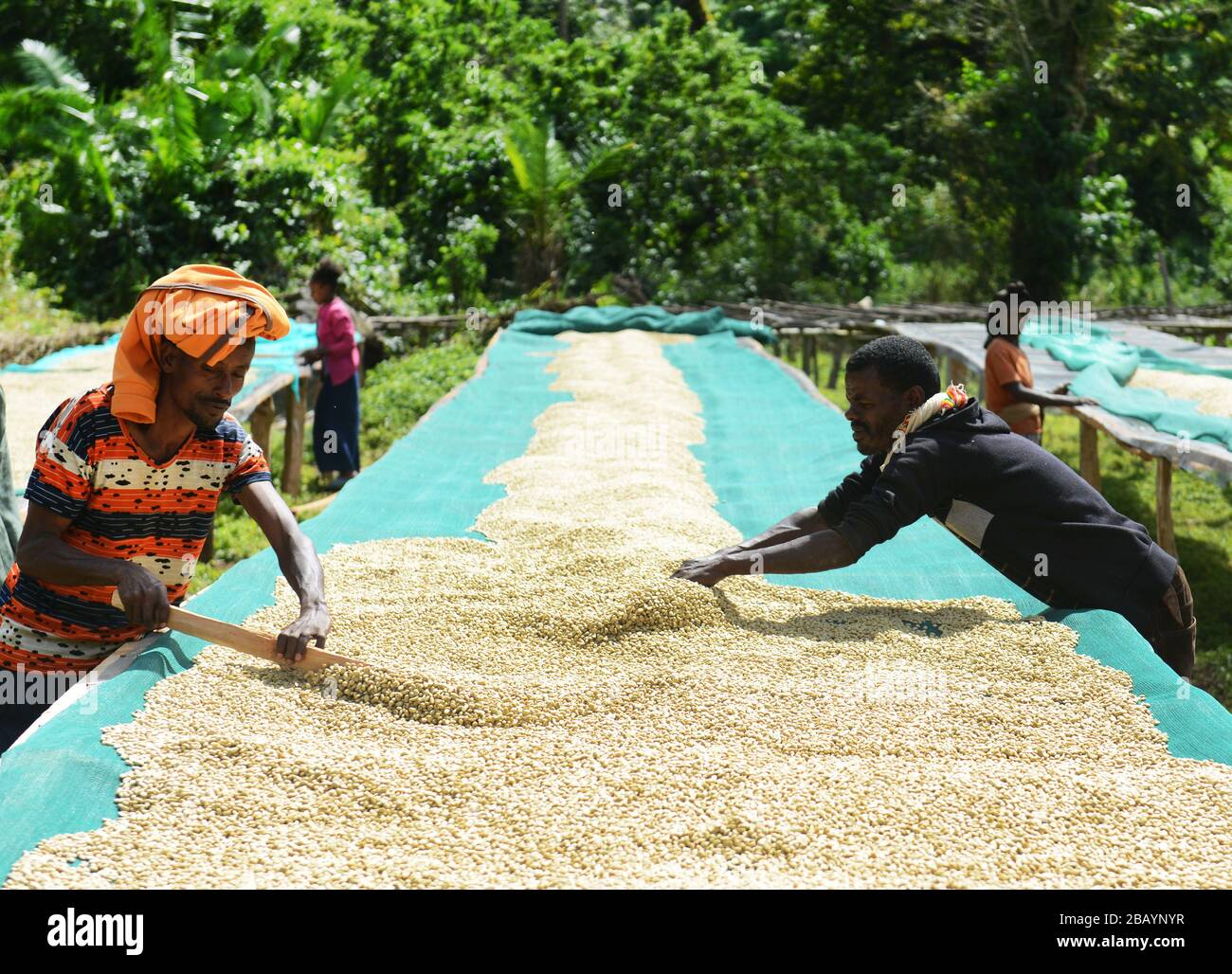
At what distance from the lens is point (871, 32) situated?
18062mm

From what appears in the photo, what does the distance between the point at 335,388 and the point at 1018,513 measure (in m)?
5.10

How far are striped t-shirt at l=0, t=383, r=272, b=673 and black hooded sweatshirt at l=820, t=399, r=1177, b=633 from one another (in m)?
1.35

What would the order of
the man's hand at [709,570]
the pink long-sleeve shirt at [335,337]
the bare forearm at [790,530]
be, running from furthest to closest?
1. the pink long-sleeve shirt at [335,337]
2. the bare forearm at [790,530]
3. the man's hand at [709,570]

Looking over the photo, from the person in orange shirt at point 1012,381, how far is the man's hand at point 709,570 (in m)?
2.86

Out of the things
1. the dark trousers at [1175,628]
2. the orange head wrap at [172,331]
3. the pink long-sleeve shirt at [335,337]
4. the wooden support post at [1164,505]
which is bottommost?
the wooden support post at [1164,505]

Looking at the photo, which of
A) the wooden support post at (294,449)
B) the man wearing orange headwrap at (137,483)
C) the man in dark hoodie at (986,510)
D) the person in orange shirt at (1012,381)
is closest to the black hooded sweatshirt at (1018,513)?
the man in dark hoodie at (986,510)

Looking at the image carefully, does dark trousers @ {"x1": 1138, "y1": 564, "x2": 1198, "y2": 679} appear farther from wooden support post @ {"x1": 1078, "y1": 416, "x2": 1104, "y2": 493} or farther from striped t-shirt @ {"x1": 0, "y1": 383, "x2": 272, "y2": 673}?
wooden support post @ {"x1": 1078, "y1": 416, "x2": 1104, "y2": 493}

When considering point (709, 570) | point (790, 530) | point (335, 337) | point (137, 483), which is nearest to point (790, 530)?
point (790, 530)

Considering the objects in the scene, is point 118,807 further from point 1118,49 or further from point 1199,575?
point 1118,49

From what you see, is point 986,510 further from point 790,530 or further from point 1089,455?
point 1089,455

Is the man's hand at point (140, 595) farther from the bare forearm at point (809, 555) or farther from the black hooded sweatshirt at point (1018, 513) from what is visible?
the black hooded sweatshirt at point (1018, 513)

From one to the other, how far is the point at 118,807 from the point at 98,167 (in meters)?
10.1

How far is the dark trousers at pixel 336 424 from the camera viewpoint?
720cm

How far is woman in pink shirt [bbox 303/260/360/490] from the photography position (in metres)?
7.04
